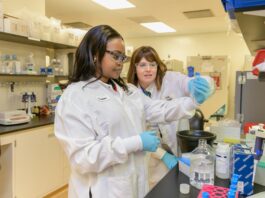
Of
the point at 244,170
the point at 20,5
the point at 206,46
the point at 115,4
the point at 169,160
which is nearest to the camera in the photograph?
the point at 244,170

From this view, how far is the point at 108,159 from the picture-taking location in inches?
42.9

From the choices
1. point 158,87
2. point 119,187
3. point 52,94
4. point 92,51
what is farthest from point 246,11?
point 52,94

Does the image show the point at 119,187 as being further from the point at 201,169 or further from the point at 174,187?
the point at 201,169

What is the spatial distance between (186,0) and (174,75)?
2525 millimetres

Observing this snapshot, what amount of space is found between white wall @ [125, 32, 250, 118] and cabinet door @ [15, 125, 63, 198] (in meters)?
4.82

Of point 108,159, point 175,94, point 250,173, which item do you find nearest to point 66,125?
point 108,159

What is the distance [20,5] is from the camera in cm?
315

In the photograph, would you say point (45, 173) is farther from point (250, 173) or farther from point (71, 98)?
point (250, 173)

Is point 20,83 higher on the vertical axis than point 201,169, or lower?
higher

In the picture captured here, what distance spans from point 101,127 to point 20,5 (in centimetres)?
265

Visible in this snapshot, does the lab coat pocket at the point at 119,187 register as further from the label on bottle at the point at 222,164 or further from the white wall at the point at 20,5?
the white wall at the point at 20,5

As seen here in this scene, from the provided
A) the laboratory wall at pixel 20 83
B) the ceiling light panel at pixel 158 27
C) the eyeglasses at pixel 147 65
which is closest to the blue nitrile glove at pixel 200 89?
the eyeglasses at pixel 147 65

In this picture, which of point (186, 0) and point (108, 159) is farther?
point (186, 0)

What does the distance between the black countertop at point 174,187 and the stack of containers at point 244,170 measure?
0.21 feet
